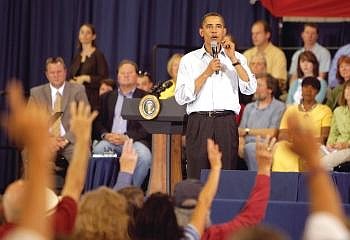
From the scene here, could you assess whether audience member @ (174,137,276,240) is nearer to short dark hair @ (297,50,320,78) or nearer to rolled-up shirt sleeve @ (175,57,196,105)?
rolled-up shirt sleeve @ (175,57,196,105)

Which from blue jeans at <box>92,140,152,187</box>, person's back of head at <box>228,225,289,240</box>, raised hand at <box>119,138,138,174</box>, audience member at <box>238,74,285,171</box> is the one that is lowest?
blue jeans at <box>92,140,152,187</box>

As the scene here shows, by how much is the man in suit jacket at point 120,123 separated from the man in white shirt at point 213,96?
168 centimetres

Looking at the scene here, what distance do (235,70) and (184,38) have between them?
4.34m

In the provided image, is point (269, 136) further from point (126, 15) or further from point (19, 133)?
point (19, 133)

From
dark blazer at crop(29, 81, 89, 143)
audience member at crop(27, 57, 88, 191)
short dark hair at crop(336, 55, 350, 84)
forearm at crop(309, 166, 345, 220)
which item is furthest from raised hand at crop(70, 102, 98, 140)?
short dark hair at crop(336, 55, 350, 84)

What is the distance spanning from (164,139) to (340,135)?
1728 millimetres

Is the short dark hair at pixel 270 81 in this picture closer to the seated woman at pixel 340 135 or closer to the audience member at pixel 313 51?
the audience member at pixel 313 51

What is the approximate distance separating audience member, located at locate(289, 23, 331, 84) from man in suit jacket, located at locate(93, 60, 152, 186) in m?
1.65

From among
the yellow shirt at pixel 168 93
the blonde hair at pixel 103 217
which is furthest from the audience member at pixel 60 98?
the blonde hair at pixel 103 217

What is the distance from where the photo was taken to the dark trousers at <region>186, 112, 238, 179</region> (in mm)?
7664

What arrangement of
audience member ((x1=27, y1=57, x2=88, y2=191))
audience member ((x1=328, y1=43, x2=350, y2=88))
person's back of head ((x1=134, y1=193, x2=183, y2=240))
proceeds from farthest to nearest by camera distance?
audience member ((x1=328, y1=43, x2=350, y2=88))
audience member ((x1=27, y1=57, x2=88, y2=191))
person's back of head ((x1=134, y1=193, x2=183, y2=240))

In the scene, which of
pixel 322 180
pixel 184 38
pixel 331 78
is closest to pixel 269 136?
pixel 331 78

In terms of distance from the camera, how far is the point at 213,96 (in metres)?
7.65

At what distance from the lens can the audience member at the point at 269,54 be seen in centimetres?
1062
